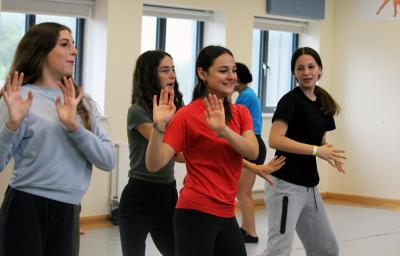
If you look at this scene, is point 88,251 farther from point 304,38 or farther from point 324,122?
point 304,38

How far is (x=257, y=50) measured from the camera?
303 inches

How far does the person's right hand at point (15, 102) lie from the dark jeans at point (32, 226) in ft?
0.79

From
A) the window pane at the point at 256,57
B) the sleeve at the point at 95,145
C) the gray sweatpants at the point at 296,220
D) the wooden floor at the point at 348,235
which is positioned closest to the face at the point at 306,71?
the gray sweatpants at the point at 296,220

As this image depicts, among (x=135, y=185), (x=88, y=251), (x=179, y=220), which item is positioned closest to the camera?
(x=179, y=220)

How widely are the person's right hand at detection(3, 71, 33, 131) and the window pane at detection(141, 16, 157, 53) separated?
14.3 feet

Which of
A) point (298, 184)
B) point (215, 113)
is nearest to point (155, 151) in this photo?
point (215, 113)

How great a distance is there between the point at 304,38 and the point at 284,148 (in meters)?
4.97

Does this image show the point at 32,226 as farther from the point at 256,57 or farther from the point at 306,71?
the point at 256,57

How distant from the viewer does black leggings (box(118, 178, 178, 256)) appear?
3.14 meters

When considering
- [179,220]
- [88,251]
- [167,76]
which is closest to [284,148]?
[167,76]

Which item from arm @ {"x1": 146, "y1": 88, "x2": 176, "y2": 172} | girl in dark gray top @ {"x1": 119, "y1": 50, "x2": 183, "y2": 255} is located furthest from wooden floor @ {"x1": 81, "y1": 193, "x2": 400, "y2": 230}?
arm @ {"x1": 146, "y1": 88, "x2": 176, "y2": 172}

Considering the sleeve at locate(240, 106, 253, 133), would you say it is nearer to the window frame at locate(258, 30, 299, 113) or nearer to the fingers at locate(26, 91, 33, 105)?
the fingers at locate(26, 91, 33, 105)

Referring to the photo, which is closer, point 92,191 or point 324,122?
point 324,122

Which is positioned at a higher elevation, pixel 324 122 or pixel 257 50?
pixel 257 50
